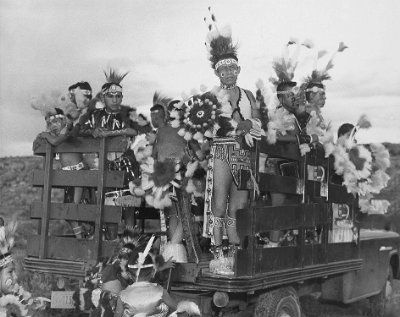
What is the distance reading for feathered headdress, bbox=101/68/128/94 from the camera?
6.64 metres

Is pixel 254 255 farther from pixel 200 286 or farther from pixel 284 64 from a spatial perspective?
pixel 284 64

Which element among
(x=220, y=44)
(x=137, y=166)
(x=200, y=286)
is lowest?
(x=200, y=286)

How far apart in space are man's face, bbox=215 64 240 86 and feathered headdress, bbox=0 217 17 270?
7.29ft

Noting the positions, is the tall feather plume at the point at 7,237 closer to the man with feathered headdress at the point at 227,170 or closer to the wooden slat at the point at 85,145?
the wooden slat at the point at 85,145

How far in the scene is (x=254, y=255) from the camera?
5.29 meters

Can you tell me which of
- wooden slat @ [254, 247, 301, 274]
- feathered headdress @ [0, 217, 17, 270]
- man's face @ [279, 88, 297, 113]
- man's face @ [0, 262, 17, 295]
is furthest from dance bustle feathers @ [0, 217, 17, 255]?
man's face @ [279, 88, 297, 113]

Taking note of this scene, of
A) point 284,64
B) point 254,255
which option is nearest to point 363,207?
point 284,64

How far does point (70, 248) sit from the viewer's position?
6.18 meters

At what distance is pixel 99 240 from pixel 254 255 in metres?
1.47

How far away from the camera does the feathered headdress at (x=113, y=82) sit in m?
6.64

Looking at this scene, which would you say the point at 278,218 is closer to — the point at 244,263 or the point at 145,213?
the point at 244,263

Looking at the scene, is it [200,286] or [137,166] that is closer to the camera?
[200,286]

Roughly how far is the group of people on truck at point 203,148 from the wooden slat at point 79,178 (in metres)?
0.14

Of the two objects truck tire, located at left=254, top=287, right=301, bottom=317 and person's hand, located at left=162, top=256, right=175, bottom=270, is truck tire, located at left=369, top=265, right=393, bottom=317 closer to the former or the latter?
truck tire, located at left=254, top=287, right=301, bottom=317
